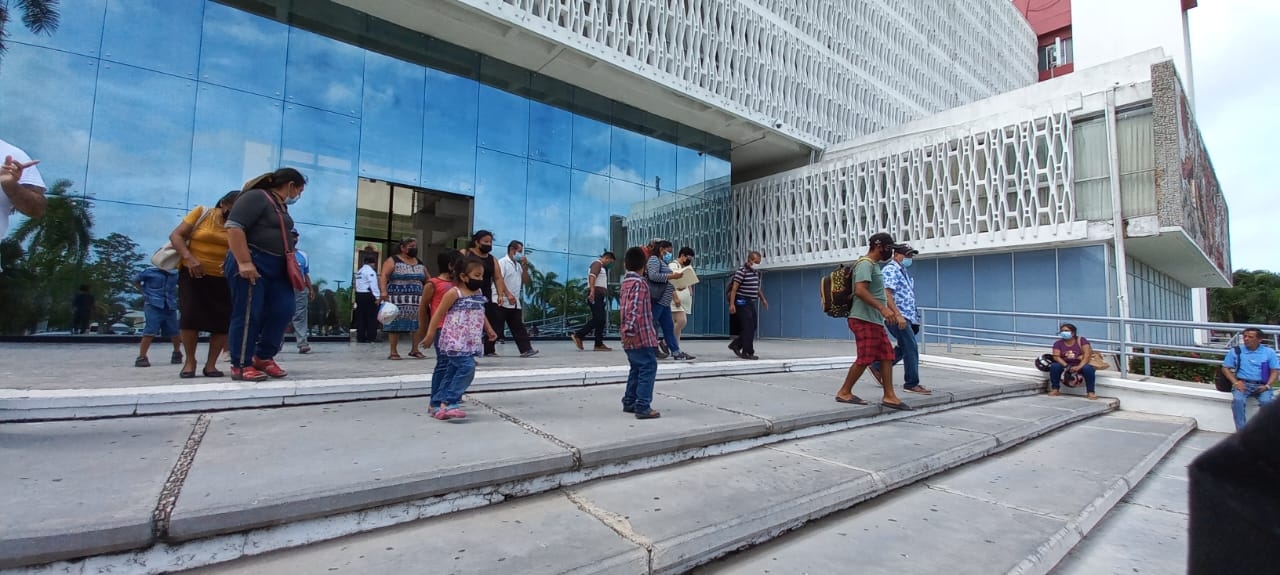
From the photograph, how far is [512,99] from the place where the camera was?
501 inches

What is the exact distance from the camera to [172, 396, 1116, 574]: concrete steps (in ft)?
6.62

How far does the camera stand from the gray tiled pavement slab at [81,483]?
5.79ft

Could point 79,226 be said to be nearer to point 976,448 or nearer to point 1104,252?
point 976,448

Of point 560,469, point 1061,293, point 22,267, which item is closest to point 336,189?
point 22,267

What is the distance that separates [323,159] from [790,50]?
1436 cm

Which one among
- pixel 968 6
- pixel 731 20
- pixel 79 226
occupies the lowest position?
pixel 79 226

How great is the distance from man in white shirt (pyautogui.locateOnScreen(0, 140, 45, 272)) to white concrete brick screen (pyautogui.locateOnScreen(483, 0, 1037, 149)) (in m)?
9.15

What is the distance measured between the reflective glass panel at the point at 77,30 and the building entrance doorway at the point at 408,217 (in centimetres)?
416

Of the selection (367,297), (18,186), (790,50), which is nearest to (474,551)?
(18,186)

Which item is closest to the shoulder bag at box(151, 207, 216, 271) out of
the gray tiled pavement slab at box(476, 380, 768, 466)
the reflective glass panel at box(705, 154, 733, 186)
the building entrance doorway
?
the gray tiled pavement slab at box(476, 380, 768, 466)

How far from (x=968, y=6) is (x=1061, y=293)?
89.0 ft

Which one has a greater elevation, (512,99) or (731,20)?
(731,20)

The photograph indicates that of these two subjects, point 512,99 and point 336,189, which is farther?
point 512,99

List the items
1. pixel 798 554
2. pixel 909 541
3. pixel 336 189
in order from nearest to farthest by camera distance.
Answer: pixel 798 554, pixel 909 541, pixel 336 189
